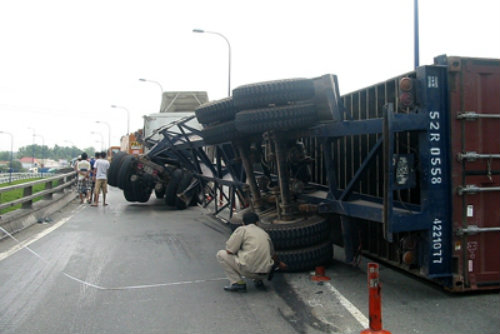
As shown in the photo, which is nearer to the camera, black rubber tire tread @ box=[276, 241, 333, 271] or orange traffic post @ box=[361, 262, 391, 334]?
orange traffic post @ box=[361, 262, 391, 334]

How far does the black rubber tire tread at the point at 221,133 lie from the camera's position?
289 inches

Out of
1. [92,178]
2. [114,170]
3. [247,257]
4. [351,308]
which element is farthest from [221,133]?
[92,178]

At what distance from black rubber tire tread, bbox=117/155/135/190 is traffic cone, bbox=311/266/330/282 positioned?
9.77 m

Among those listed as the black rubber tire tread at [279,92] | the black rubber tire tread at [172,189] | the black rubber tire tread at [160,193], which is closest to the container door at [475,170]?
the black rubber tire tread at [279,92]

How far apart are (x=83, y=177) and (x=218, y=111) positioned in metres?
10.4

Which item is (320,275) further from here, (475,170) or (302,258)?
(475,170)

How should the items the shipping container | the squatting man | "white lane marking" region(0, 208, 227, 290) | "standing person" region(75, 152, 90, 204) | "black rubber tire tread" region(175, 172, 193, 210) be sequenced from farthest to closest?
1. "standing person" region(75, 152, 90, 204)
2. "black rubber tire tread" region(175, 172, 193, 210)
3. "white lane marking" region(0, 208, 227, 290)
4. the squatting man
5. the shipping container

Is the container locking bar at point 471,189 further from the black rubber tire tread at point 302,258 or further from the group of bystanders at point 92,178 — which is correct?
the group of bystanders at point 92,178

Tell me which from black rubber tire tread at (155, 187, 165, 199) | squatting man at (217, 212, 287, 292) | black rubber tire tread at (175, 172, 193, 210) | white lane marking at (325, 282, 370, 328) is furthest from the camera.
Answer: black rubber tire tread at (155, 187, 165, 199)

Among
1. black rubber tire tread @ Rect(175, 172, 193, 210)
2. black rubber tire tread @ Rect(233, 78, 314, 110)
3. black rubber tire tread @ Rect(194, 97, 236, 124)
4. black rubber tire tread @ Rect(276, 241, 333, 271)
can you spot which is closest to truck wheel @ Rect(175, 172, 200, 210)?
black rubber tire tread @ Rect(175, 172, 193, 210)

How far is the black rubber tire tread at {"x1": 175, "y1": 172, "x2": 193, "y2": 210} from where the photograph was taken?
13781 millimetres

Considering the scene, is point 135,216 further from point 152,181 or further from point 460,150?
point 460,150

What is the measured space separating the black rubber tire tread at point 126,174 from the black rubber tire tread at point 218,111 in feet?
24.2

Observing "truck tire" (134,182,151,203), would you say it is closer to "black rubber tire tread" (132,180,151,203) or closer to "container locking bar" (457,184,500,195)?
"black rubber tire tread" (132,180,151,203)
